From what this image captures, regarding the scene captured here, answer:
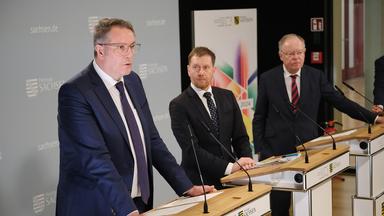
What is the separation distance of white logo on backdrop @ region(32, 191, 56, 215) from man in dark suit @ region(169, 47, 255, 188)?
108 cm

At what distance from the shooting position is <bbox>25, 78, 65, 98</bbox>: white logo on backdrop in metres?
4.68

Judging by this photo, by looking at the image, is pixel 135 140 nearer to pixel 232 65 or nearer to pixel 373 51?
pixel 232 65

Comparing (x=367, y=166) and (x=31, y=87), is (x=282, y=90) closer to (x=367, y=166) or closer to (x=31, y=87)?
(x=367, y=166)

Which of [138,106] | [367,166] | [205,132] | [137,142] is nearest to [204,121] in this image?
[205,132]

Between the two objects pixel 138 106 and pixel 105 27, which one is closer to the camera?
pixel 105 27

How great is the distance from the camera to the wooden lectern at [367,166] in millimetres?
5141

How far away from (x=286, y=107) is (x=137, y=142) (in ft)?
7.57

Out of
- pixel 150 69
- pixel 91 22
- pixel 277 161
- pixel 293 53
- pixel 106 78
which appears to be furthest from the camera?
pixel 150 69

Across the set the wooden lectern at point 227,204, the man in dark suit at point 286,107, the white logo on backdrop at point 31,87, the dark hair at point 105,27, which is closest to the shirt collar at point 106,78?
the dark hair at point 105,27

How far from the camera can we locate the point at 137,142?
10.8 feet

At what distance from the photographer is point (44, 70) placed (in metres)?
4.82

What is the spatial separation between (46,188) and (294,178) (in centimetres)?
181

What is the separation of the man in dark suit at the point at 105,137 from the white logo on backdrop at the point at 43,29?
1.54 metres

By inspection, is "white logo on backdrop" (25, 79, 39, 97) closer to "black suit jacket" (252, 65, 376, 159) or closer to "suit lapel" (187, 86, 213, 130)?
"suit lapel" (187, 86, 213, 130)
